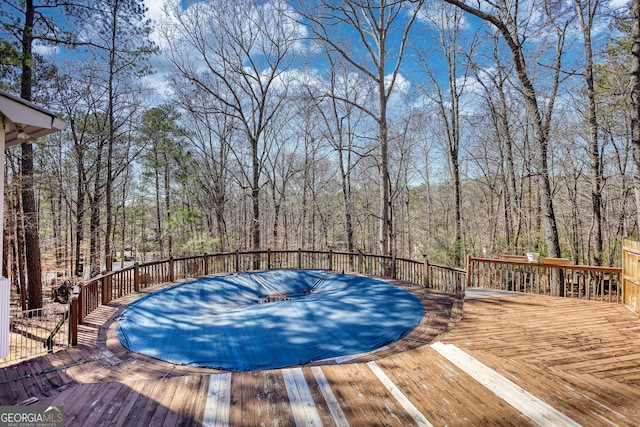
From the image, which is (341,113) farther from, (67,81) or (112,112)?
(67,81)

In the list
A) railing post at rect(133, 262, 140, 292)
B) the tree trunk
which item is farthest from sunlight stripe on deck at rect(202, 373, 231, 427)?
the tree trunk

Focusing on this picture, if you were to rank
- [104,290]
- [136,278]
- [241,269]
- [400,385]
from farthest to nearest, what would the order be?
[241,269] < [136,278] < [104,290] < [400,385]

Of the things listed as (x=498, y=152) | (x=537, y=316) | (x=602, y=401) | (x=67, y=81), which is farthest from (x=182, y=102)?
(x=602, y=401)

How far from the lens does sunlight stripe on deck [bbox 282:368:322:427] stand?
8.23 feet

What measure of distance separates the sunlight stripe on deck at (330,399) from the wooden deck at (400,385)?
0.01 metres

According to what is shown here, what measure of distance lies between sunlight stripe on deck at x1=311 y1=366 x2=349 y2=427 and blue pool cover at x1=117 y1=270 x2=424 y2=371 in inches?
38.1

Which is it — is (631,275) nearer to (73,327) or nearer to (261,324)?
(261,324)

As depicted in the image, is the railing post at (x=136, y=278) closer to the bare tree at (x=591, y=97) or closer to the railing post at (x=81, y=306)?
the railing post at (x=81, y=306)

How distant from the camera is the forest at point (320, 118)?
28.3 ft

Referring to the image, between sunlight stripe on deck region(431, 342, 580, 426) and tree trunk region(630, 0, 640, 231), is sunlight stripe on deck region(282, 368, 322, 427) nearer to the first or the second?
sunlight stripe on deck region(431, 342, 580, 426)

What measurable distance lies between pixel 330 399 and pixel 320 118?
15962 mm

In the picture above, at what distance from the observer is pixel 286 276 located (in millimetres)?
9336

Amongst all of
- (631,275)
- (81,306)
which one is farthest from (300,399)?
(631,275)

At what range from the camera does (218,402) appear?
2.81 meters
